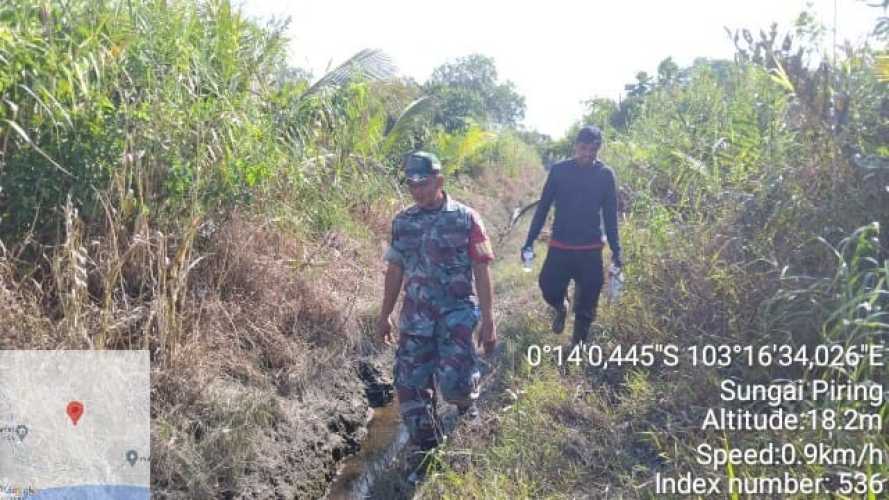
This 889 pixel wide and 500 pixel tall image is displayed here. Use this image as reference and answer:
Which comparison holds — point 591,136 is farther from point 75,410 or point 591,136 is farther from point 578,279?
point 75,410

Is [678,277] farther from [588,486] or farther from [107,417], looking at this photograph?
[107,417]

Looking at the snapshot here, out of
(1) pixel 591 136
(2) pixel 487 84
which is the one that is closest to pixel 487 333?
(1) pixel 591 136

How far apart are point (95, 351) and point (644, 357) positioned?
10.3ft

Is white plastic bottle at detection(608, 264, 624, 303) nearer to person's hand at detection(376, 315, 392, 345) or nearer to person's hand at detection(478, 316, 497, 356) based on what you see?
person's hand at detection(478, 316, 497, 356)

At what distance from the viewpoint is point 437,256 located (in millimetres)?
3127

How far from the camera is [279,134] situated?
215 inches

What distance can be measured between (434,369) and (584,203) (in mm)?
1679

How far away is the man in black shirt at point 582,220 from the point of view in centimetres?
422

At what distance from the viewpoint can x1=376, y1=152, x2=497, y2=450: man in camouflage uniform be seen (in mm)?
3117

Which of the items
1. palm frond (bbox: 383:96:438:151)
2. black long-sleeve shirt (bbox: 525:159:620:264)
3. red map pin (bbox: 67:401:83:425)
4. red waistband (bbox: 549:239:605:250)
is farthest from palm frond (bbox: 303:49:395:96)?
red map pin (bbox: 67:401:83:425)

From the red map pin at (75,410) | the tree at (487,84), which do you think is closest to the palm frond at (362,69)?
the red map pin at (75,410)

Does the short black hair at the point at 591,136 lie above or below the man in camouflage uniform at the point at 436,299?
above

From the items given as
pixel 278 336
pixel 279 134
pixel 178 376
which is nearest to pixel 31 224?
pixel 178 376

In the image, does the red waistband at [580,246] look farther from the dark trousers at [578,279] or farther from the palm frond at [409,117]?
the palm frond at [409,117]
